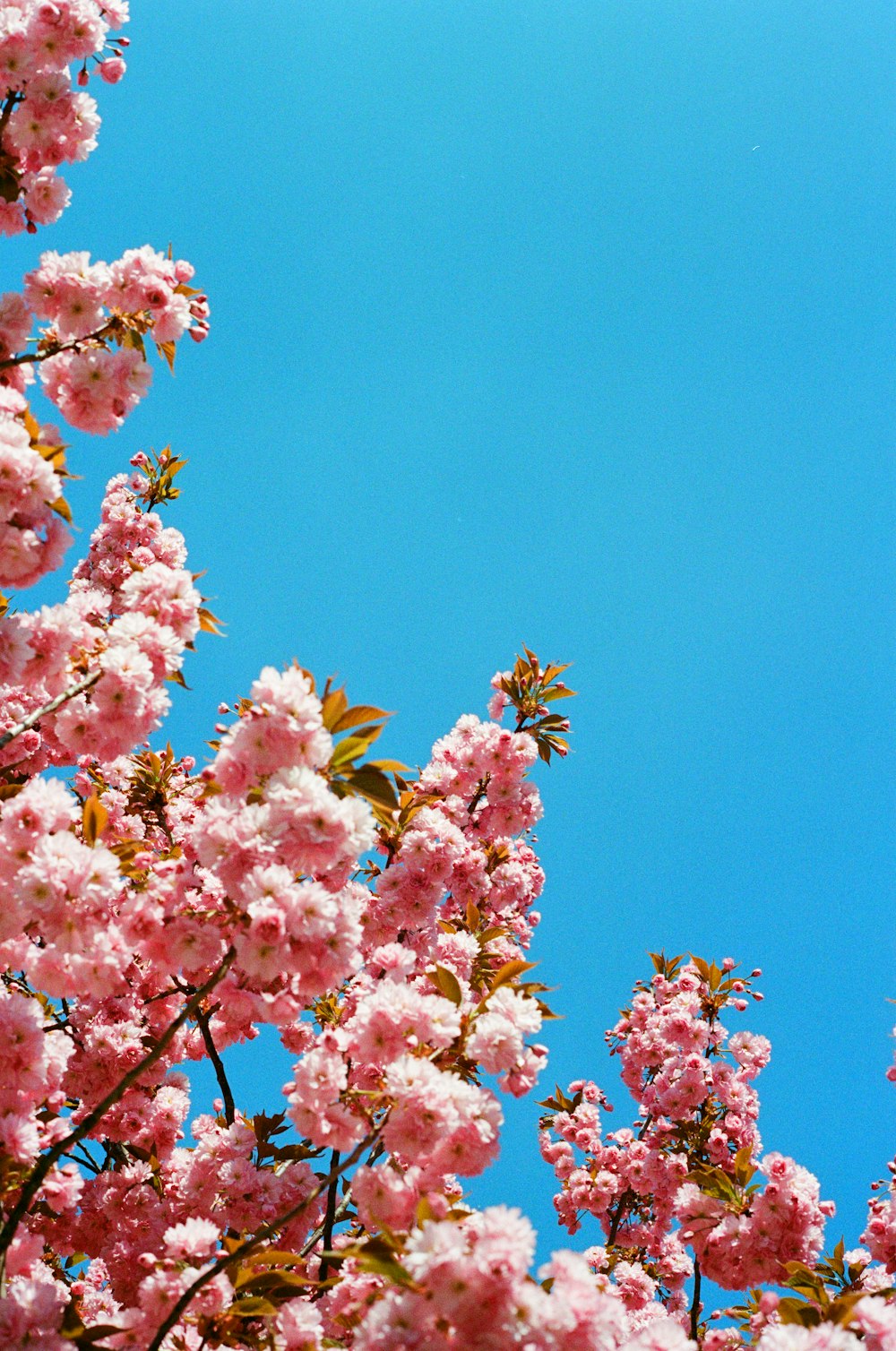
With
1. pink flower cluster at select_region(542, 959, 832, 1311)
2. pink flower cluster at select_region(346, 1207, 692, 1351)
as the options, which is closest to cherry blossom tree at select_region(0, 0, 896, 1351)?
pink flower cluster at select_region(346, 1207, 692, 1351)

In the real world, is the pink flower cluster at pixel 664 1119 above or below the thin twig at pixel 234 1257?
above

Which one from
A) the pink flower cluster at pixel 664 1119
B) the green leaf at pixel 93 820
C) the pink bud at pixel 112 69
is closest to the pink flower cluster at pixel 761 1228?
the pink flower cluster at pixel 664 1119

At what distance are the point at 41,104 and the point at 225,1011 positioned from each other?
12.1 feet

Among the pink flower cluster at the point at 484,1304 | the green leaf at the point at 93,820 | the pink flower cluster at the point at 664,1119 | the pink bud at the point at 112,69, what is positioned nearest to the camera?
the pink flower cluster at the point at 484,1304

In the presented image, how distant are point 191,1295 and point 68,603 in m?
2.18

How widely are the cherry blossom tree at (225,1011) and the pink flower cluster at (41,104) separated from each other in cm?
1

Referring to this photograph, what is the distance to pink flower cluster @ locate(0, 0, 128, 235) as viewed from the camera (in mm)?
3531

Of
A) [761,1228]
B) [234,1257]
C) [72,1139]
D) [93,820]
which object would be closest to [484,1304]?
[234,1257]

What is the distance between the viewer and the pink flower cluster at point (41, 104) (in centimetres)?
353

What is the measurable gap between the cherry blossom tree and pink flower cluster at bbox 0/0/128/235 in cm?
1

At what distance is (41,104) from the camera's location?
11.7ft

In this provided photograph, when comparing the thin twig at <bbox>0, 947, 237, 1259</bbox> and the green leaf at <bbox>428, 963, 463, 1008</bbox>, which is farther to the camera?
the green leaf at <bbox>428, 963, 463, 1008</bbox>

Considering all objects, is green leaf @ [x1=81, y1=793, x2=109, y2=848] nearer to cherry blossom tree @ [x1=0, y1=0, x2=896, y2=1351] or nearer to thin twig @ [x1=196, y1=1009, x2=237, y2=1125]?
cherry blossom tree @ [x1=0, y1=0, x2=896, y2=1351]

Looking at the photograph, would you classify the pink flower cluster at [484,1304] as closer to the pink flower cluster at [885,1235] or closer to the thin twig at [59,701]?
the thin twig at [59,701]
